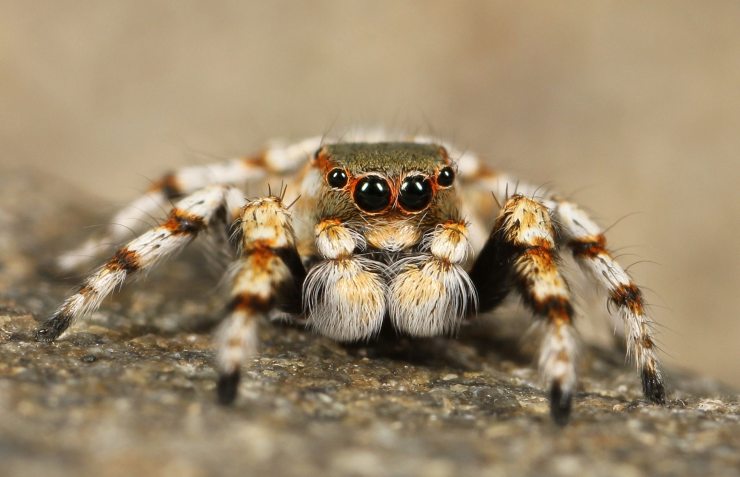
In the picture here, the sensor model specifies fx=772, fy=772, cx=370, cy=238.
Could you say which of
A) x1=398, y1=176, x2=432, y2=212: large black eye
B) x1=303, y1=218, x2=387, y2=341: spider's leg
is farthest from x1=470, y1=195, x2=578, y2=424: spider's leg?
x1=303, y1=218, x2=387, y2=341: spider's leg

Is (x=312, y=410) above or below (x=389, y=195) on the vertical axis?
below

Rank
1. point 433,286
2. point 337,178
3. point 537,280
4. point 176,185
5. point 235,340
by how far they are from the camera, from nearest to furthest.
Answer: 1. point 235,340
2. point 537,280
3. point 433,286
4. point 337,178
5. point 176,185

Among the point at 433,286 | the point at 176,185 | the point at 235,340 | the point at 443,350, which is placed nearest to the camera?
the point at 235,340

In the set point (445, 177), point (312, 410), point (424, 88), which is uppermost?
point (424, 88)

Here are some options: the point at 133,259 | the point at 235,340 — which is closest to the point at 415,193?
the point at 235,340

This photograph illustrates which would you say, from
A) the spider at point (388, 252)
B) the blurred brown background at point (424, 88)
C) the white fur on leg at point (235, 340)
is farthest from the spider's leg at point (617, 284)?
the blurred brown background at point (424, 88)

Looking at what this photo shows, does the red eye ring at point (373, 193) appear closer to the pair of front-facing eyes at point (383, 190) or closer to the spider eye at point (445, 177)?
the pair of front-facing eyes at point (383, 190)

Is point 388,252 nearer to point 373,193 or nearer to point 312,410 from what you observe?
point 373,193

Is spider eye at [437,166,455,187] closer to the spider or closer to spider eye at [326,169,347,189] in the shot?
the spider

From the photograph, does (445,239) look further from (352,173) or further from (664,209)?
(664,209)
